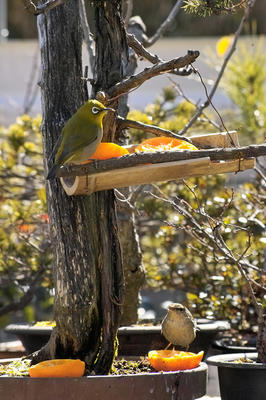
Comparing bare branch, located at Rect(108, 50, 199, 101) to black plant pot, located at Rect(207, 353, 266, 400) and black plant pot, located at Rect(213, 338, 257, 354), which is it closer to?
black plant pot, located at Rect(207, 353, 266, 400)

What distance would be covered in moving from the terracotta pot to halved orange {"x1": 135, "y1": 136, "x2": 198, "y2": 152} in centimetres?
98

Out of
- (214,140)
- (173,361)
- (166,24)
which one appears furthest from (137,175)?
(166,24)

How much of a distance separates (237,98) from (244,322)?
2.88 metres

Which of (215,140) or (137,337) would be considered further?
(137,337)

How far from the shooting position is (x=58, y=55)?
12.3 ft

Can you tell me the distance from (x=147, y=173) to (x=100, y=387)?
0.89 metres

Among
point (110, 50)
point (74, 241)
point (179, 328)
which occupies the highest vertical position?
point (110, 50)

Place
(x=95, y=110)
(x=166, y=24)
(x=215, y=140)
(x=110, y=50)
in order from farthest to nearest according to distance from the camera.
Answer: (x=166, y=24)
(x=215, y=140)
(x=110, y=50)
(x=95, y=110)

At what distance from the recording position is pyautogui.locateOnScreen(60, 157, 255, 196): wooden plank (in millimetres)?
3257

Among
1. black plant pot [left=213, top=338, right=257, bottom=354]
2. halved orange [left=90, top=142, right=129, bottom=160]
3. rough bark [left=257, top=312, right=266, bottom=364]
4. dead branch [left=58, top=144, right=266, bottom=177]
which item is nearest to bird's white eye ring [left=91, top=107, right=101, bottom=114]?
halved orange [left=90, top=142, right=129, bottom=160]

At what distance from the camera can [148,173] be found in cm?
330

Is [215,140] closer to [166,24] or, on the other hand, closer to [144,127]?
[144,127]

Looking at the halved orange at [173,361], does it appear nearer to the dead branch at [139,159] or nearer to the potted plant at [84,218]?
the potted plant at [84,218]

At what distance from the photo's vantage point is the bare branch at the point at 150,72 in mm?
3389
